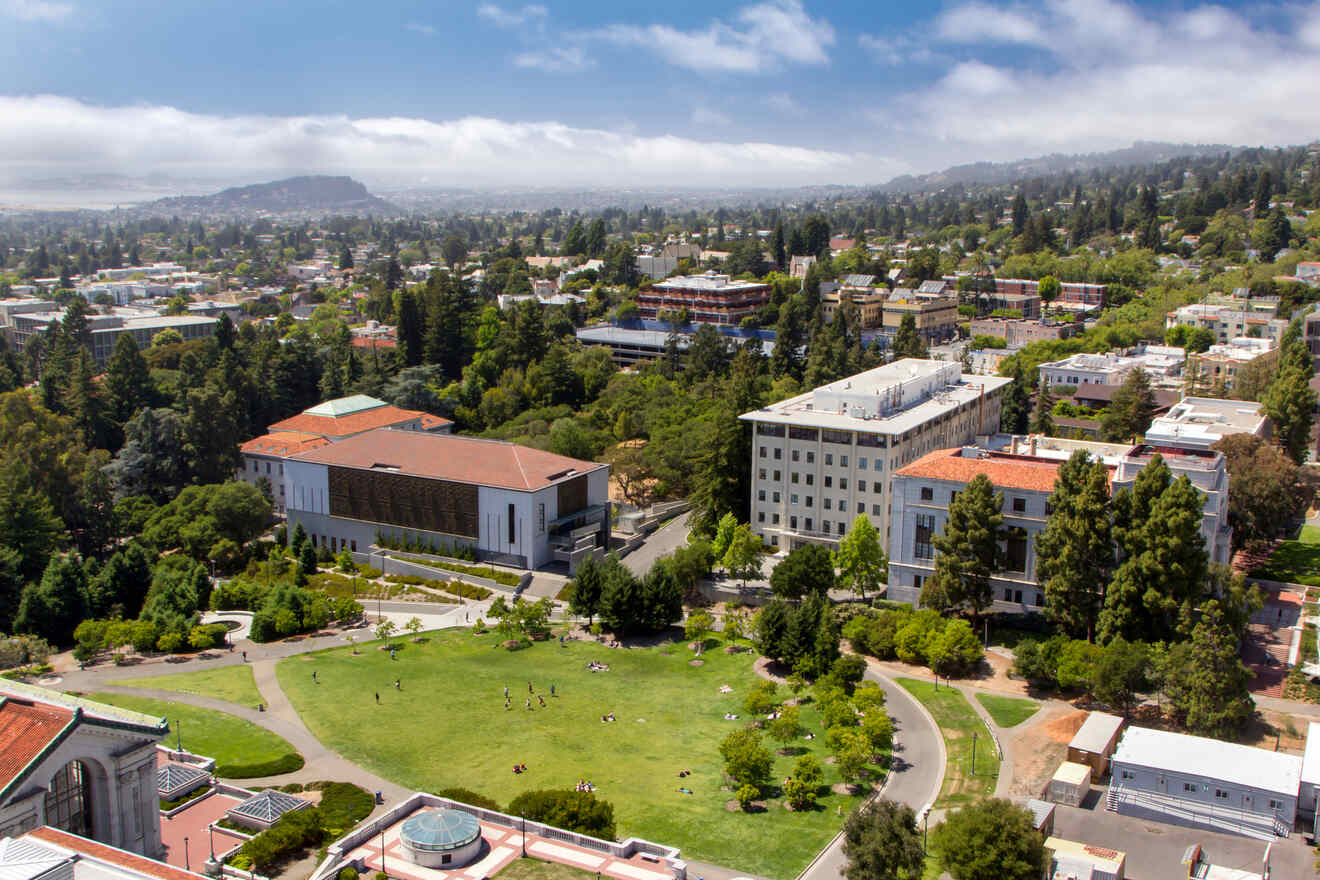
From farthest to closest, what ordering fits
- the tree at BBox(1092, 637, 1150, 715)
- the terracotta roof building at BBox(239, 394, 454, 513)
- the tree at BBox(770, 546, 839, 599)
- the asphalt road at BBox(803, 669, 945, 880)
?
the terracotta roof building at BBox(239, 394, 454, 513) < the tree at BBox(770, 546, 839, 599) < the tree at BBox(1092, 637, 1150, 715) < the asphalt road at BBox(803, 669, 945, 880)

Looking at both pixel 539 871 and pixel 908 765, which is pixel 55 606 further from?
pixel 908 765

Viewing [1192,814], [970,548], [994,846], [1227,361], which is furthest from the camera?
[1227,361]

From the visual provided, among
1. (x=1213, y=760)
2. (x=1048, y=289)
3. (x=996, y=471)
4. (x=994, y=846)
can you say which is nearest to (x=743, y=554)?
(x=996, y=471)

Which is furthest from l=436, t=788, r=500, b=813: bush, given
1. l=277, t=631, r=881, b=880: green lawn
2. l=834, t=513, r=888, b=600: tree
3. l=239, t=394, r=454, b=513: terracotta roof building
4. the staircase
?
l=239, t=394, r=454, b=513: terracotta roof building

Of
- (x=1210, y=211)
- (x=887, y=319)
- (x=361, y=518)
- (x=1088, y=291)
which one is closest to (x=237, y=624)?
(x=361, y=518)

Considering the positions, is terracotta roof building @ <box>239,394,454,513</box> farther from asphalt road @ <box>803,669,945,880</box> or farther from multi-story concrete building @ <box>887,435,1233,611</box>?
asphalt road @ <box>803,669,945,880</box>

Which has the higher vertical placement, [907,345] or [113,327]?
[907,345]
